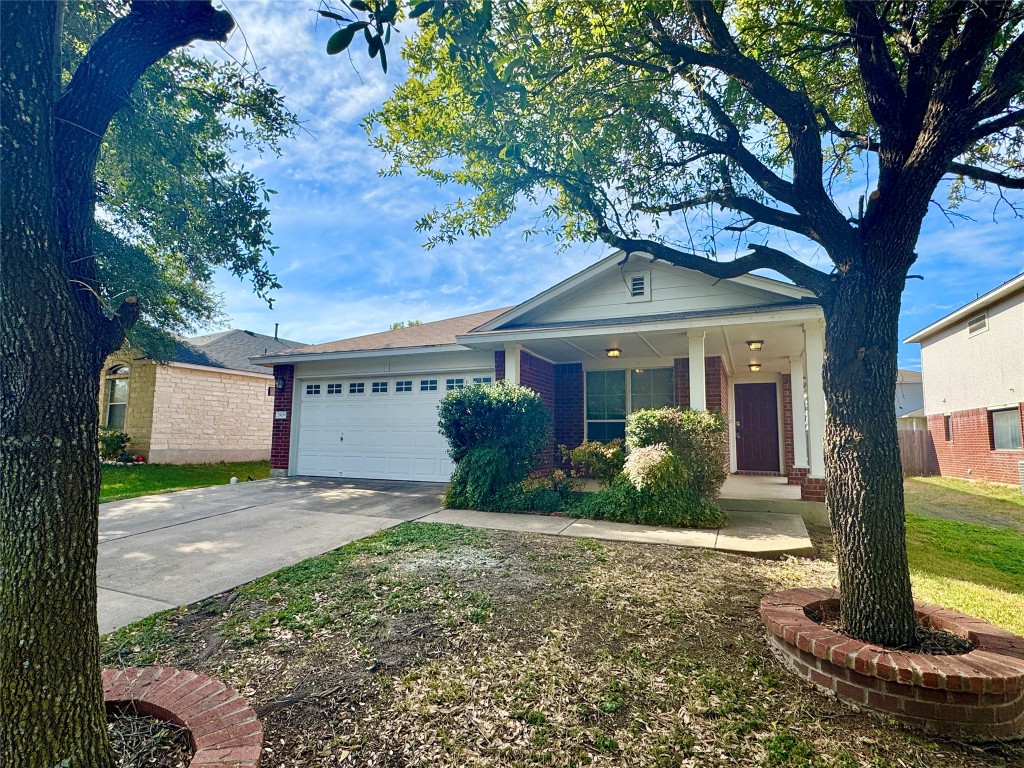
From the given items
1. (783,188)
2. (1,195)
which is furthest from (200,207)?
(783,188)

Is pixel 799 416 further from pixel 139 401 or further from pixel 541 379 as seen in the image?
pixel 139 401

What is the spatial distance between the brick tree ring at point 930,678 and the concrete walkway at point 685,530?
8.85 ft

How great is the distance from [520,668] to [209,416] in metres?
17.5

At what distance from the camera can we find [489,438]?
8.37m

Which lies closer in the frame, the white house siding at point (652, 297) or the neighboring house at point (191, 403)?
the white house siding at point (652, 297)

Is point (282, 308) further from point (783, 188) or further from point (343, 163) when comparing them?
point (783, 188)

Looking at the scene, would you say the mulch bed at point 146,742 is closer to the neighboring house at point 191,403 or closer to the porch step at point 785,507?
the porch step at point 785,507

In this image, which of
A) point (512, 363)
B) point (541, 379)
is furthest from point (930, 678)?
point (541, 379)

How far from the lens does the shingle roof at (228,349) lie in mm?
16828

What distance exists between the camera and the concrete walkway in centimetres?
579

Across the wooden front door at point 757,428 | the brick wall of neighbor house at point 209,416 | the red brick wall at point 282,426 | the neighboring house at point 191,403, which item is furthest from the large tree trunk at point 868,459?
the brick wall of neighbor house at point 209,416

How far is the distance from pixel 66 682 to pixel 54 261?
1.49 m

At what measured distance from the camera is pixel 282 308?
17.8 feet

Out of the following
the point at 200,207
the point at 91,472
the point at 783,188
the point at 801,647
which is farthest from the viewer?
the point at 200,207
